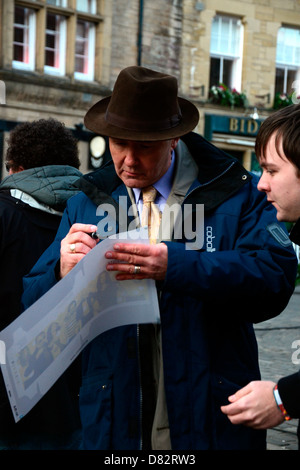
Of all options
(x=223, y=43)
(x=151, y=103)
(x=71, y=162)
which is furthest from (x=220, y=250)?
(x=223, y=43)

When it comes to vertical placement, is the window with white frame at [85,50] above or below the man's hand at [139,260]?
above

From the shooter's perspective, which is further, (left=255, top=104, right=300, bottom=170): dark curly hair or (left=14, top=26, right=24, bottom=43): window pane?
(left=14, top=26, right=24, bottom=43): window pane

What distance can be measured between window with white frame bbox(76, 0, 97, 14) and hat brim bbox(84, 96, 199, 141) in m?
15.7

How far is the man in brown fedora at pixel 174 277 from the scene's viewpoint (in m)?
2.37

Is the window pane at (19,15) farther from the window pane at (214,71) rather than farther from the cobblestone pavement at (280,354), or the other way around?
the cobblestone pavement at (280,354)

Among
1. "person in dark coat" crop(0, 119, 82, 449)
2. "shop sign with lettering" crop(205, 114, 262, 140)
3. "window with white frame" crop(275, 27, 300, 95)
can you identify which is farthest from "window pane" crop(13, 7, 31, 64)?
"person in dark coat" crop(0, 119, 82, 449)

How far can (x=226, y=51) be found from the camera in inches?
815

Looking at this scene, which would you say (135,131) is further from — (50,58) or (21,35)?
(50,58)

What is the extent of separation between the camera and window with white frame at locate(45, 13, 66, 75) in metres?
17.6

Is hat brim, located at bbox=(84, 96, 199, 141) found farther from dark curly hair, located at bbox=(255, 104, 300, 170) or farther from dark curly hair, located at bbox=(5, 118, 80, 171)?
dark curly hair, located at bbox=(5, 118, 80, 171)

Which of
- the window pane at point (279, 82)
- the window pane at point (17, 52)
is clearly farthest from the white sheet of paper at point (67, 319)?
the window pane at point (279, 82)

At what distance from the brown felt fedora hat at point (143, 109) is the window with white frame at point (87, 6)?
52.2 ft

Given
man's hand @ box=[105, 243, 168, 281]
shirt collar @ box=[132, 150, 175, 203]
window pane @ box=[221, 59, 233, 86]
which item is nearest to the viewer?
man's hand @ box=[105, 243, 168, 281]
